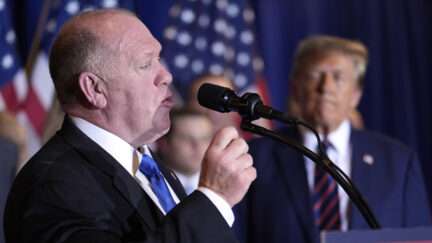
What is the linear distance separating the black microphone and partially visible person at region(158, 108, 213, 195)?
1686 millimetres

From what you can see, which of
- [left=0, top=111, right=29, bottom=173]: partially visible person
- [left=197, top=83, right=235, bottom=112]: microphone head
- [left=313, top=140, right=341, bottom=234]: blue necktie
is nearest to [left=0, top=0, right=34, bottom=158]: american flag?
[left=0, top=111, right=29, bottom=173]: partially visible person

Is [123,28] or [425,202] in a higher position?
[123,28]

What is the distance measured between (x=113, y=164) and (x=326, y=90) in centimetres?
125

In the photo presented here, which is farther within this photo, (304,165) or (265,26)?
(265,26)

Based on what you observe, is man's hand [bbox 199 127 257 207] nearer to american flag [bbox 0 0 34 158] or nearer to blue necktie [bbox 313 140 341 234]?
blue necktie [bbox 313 140 341 234]

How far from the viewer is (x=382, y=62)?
5.07 metres

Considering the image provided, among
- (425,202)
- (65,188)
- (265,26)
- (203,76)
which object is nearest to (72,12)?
(203,76)

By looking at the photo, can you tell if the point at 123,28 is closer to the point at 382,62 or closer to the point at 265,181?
the point at 265,181

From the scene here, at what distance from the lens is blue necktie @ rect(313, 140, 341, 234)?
2.33 metres

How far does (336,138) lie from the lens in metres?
2.50

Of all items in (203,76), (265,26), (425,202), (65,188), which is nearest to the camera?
(65,188)

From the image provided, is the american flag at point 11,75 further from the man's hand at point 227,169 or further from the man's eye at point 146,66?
the man's hand at point 227,169

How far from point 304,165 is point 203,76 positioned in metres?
1.46

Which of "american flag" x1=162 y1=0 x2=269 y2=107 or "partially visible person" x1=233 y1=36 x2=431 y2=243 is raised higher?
"american flag" x1=162 y1=0 x2=269 y2=107
